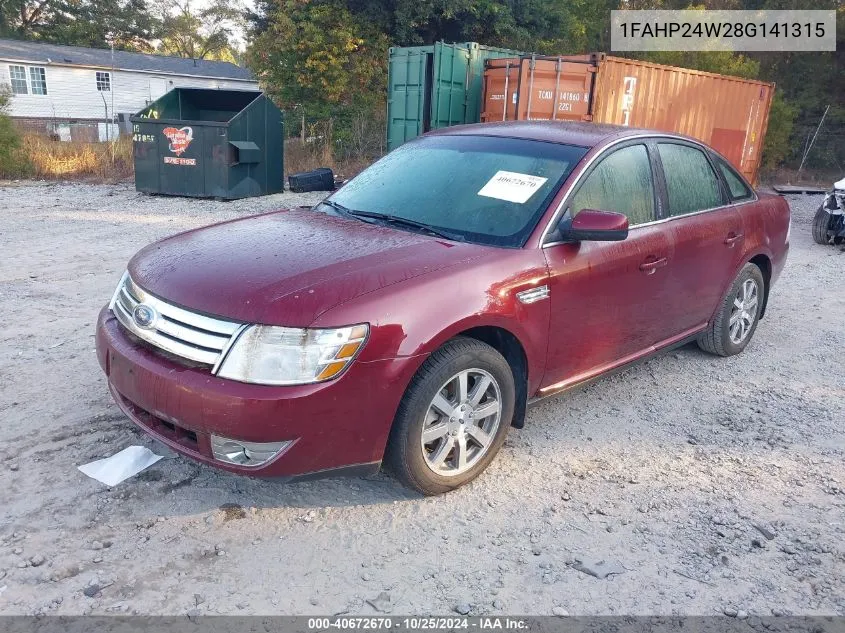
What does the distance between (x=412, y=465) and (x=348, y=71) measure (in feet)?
67.2

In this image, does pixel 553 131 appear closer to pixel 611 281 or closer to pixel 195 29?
pixel 611 281

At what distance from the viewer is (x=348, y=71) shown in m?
21.5

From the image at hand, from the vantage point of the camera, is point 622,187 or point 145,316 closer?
point 145,316

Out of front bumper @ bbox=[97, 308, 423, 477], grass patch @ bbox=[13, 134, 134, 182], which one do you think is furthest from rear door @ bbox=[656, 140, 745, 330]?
grass patch @ bbox=[13, 134, 134, 182]

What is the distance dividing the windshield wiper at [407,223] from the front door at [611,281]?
0.50m

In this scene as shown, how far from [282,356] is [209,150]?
10.6 m

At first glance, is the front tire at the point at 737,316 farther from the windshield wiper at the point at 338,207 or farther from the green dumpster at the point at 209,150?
the green dumpster at the point at 209,150

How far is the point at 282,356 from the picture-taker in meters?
2.65

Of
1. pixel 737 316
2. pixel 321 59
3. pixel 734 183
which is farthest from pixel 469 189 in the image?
pixel 321 59

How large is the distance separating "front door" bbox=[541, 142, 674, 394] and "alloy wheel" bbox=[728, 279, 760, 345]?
1123 mm

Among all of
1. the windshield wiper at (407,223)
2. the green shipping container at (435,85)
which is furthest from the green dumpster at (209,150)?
the windshield wiper at (407,223)

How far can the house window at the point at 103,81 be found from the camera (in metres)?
35.8

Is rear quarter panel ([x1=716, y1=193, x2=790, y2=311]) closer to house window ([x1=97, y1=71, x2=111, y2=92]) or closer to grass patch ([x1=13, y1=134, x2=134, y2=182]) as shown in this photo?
grass patch ([x1=13, y1=134, x2=134, y2=182])

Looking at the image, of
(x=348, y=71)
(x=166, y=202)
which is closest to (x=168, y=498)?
(x=166, y=202)
